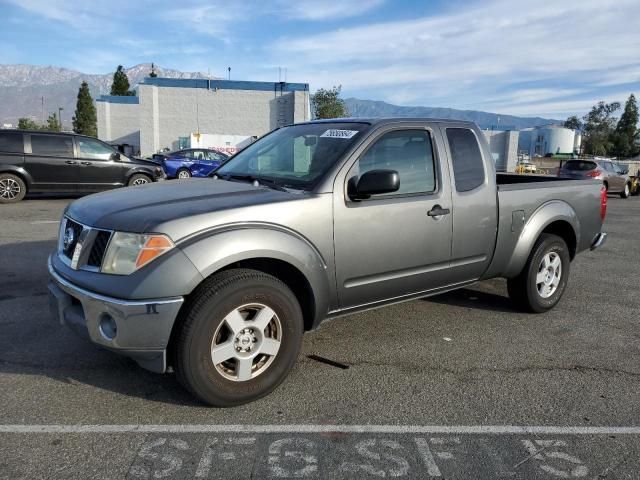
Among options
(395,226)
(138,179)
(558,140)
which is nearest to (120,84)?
(138,179)

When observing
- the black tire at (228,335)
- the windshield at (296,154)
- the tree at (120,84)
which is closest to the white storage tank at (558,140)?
the tree at (120,84)

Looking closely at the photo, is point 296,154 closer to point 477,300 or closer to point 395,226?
point 395,226

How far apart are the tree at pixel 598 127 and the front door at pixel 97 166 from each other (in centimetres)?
9749

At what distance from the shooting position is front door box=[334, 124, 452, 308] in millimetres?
3672

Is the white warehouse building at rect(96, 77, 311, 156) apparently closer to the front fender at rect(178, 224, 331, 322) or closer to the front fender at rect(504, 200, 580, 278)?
the front fender at rect(504, 200, 580, 278)

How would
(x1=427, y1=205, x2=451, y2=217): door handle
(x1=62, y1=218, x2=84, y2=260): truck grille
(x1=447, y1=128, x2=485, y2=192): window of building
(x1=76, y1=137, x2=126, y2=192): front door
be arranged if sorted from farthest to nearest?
(x1=76, y1=137, x2=126, y2=192): front door
(x1=447, y1=128, x2=485, y2=192): window of building
(x1=427, y1=205, x2=451, y2=217): door handle
(x1=62, y1=218, x2=84, y2=260): truck grille

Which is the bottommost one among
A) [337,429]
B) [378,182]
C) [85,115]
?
[337,429]

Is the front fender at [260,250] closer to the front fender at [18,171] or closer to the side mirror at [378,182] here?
the side mirror at [378,182]

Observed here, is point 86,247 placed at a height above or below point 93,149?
below

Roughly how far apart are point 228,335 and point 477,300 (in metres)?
3.36

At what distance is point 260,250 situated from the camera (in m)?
3.19

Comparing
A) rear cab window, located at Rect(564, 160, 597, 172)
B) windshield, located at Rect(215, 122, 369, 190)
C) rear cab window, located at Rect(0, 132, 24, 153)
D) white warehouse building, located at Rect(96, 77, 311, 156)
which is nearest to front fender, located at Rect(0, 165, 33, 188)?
rear cab window, located at Rect(0, 132, 24, 153)

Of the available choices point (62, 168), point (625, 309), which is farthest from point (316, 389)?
point (62, 168)

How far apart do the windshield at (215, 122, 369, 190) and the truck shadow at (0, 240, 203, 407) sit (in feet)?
5.37
